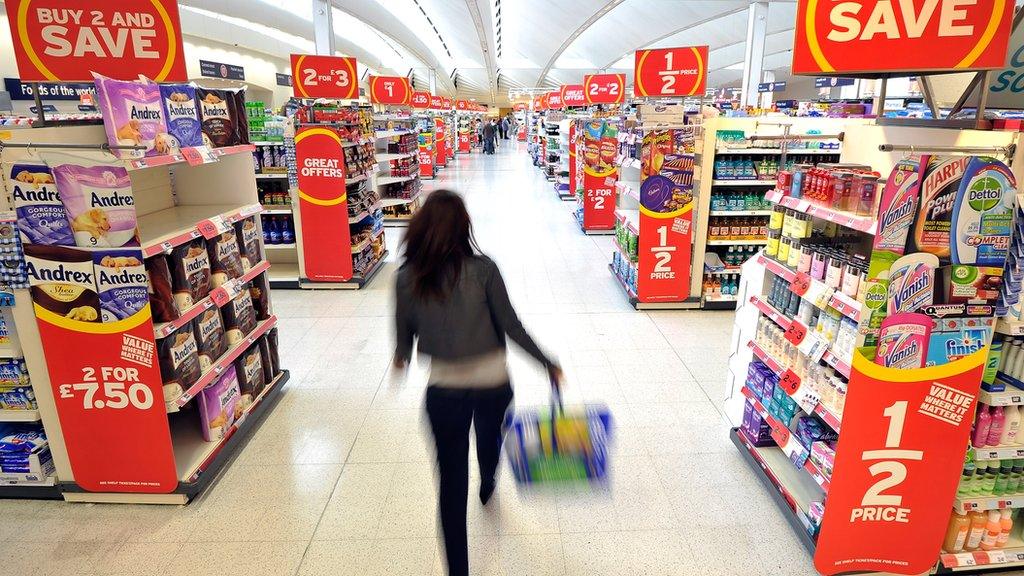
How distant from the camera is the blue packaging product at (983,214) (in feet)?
6.32

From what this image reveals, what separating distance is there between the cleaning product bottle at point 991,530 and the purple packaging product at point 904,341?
91 centimetres

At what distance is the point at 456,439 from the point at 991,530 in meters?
2.33

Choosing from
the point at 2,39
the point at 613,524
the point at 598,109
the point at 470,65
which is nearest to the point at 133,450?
the point at 613,524

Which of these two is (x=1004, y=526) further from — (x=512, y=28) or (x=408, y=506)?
(x=512, y=28)

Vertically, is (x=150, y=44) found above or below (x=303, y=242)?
above

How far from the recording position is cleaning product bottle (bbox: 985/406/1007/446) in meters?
2.28

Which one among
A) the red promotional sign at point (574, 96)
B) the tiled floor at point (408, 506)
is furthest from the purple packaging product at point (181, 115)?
the red promotional sign at point (574, 96)

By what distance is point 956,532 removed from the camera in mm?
2461

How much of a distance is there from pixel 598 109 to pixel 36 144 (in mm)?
10988

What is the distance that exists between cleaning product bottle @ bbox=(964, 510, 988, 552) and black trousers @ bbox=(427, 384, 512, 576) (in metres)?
2.04

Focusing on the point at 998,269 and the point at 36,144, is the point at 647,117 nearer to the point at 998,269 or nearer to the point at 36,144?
the point at 998,269

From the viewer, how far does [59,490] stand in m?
3.05

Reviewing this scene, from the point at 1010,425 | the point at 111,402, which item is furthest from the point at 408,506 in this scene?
the point at 1010,425

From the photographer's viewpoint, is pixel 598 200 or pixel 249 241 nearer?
pixel 249 241
